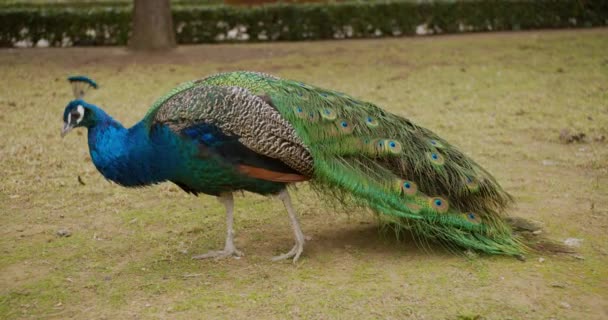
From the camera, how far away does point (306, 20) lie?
54.0 feet

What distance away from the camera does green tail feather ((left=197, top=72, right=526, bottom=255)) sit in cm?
459

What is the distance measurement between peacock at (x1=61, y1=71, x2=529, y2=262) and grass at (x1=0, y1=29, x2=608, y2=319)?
0.31 m

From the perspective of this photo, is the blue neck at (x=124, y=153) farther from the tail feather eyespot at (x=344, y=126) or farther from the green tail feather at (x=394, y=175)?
the tail feather eyespot at (x=344, y=126)

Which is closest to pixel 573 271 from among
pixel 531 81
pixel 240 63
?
pixel 531 81

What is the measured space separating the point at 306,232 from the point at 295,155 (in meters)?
1.07

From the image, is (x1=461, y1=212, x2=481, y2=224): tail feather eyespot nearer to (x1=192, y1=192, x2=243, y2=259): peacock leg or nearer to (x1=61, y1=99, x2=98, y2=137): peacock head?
(x1=192, y1=192, x2=243, y2=259): peacock leg

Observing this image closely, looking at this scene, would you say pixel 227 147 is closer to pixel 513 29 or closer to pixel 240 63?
pixel 240 63

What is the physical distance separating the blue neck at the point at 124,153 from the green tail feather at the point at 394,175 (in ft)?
1.95

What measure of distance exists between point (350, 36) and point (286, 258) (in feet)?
41.0

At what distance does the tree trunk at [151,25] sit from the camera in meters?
13.5

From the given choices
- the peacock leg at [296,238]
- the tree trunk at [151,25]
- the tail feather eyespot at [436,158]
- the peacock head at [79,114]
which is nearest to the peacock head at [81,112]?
the peacock head at [79,114]

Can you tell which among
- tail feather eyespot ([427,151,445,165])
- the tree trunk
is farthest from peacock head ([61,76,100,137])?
the tree trunk

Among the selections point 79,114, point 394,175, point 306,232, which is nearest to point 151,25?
point 306,232

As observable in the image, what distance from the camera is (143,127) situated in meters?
4.54
